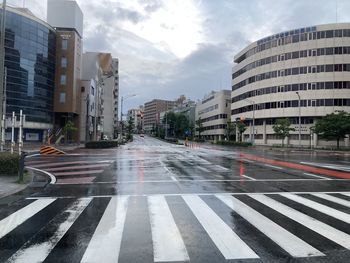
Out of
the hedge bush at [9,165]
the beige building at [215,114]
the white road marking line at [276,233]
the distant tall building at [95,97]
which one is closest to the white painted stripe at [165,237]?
the white road marking line at [276,233]

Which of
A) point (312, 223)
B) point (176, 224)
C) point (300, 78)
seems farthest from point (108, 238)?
point (300, 78)

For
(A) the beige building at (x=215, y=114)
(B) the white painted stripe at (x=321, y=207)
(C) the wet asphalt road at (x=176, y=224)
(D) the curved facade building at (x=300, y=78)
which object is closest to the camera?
(C) the wet asphalt road at (x=176, y=224)

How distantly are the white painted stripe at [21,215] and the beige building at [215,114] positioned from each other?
116 m

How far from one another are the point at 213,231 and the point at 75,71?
7372cm

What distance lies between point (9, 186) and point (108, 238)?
301 inches

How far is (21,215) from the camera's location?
27.8 feet

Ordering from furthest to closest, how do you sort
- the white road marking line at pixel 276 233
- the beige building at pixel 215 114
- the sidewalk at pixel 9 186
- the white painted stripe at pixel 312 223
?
the beige building at pixel 215 114 → the sidewalk at pixel 9 186 → the white painted stripe at pixel 312 223 → the white road marking line at pixel 276 233

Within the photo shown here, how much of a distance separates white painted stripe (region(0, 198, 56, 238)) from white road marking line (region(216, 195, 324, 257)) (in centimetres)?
501

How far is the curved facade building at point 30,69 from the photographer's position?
62.9 meters

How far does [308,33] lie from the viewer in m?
79.1

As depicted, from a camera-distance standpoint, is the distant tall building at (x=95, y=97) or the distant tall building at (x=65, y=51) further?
the distant tall building at (x=95, y=97)

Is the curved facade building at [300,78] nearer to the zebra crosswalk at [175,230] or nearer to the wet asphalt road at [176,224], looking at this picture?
the wet asphalt road at [176,224]

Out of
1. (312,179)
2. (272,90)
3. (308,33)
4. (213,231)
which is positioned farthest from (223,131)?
(213,231)

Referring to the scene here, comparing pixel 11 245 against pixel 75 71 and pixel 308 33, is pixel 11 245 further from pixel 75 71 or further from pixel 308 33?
pixel 308 33
